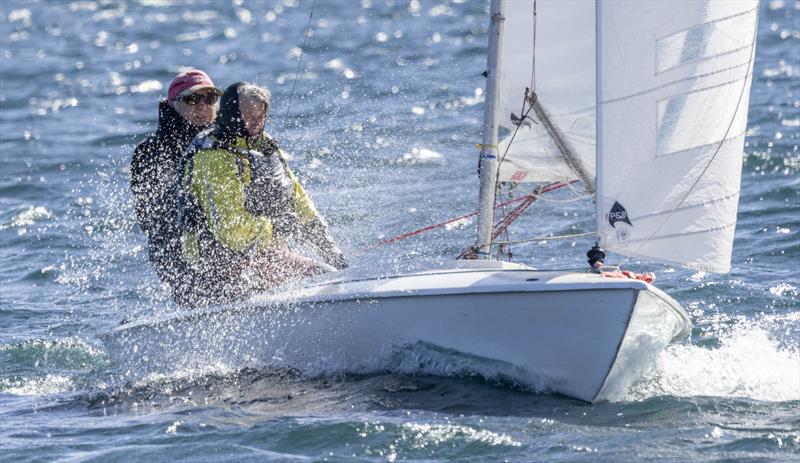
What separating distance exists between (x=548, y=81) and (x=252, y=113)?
4.75ft

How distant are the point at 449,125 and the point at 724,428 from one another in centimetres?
708

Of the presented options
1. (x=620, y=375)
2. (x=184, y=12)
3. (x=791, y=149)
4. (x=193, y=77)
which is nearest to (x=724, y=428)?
(x=620, y=375)

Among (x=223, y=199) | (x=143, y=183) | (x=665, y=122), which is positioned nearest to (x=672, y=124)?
(x=665, y=122)

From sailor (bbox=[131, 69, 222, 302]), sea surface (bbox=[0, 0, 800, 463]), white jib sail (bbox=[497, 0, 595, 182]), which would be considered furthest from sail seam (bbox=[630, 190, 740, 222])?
sailor (bbox=[131, 69, 222, 302])

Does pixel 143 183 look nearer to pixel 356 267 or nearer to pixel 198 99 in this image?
pixel 198 99

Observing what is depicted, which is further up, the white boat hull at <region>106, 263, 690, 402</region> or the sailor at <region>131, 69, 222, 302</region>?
the sailor at <region>131, 69, 222, 302</region>

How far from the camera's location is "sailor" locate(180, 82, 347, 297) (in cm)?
572

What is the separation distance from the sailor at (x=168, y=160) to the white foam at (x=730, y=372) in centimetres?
223

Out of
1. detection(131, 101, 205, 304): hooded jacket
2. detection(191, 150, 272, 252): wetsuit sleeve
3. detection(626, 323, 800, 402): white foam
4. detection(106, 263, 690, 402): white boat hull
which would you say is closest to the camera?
detection(106, 263, 690, 402): white boat hull

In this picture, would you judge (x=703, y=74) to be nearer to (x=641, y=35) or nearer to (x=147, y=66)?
(x=641, y=35)

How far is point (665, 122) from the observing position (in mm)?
5215

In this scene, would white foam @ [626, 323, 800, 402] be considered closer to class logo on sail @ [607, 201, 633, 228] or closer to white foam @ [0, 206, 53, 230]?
class logo on sail @ [607, 201, 633, 228]

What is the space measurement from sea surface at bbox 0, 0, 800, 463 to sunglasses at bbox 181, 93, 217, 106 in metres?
1.08

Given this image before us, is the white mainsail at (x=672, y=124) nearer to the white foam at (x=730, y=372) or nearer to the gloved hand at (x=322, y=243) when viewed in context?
the white foam at (x=730, y=372)
